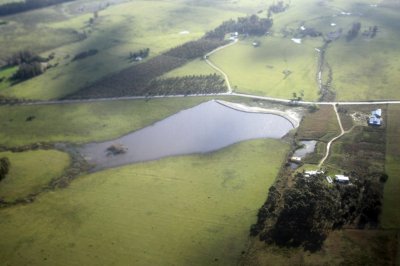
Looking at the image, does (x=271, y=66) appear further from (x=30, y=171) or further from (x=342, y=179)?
(x=30, y=171)

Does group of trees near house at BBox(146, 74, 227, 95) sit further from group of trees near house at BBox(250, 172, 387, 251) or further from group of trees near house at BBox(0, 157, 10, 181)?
group of trees near house at BBox(250, 172, 387, 251)

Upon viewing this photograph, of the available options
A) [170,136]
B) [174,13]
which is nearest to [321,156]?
[170,136]

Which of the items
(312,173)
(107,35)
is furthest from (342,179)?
(107,35)

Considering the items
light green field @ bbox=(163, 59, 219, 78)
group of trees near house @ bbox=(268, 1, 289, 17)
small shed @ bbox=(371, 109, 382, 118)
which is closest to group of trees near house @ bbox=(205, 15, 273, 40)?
group of trees near house @ bbox=(268, 1, 289, 17)

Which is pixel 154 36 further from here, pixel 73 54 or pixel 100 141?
pixel 100 141

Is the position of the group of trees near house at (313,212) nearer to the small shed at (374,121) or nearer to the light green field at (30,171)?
the small shed at (374,121)
